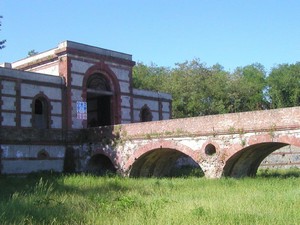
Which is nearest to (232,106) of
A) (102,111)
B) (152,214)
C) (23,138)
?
(102,111)

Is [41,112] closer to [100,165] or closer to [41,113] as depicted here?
[41,113]

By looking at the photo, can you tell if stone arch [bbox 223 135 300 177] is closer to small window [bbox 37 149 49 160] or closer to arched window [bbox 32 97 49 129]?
small window [bbox 37 149 49 160]

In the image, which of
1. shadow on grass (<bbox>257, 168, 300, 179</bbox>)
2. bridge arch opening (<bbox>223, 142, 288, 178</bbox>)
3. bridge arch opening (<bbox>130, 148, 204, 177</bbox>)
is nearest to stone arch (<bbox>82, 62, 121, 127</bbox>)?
bridge arch opening (<bbox>130, 148, 204, 177</bbox>)

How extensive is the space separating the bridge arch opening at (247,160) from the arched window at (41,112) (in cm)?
1135

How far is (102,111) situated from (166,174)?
7263mm

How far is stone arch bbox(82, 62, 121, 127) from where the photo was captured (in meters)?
28.4

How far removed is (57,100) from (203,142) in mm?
10090

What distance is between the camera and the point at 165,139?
73.2 ft

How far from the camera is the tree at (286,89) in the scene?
51281 mm

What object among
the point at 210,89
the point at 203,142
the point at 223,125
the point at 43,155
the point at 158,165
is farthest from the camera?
the point at 210,89

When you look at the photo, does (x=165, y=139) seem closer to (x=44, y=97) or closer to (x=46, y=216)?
(x=44, y=97)

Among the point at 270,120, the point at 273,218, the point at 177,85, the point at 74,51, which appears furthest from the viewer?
the point at 177,85

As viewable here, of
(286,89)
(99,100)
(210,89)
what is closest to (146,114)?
(99,100)

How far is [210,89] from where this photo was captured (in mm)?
45531
